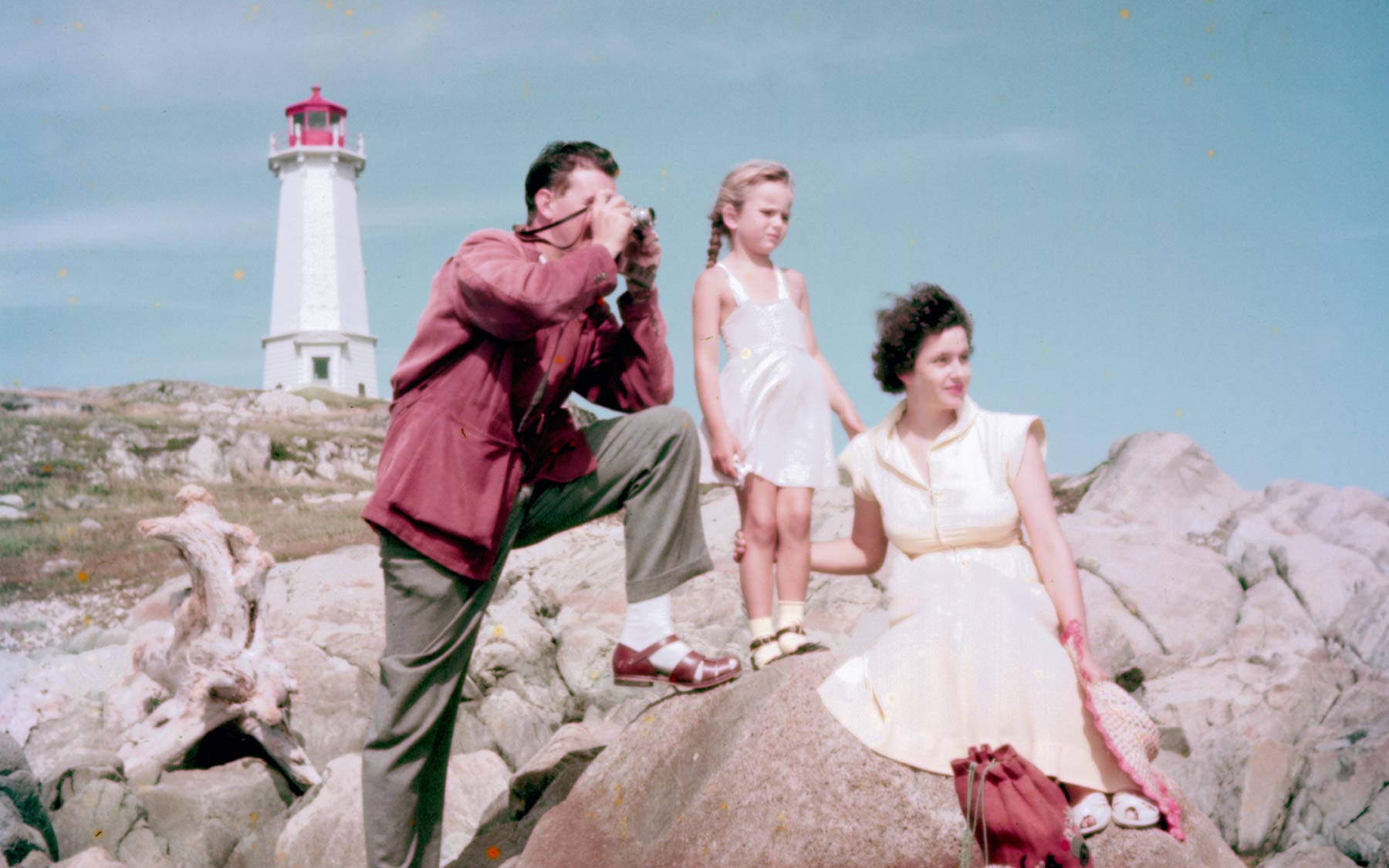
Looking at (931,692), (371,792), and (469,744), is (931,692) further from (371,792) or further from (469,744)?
(469,744)

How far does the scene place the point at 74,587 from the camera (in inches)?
432

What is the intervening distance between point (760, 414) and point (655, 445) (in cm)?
83

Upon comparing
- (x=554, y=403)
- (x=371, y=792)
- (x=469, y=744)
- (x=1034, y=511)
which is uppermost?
(x=554, y=403)

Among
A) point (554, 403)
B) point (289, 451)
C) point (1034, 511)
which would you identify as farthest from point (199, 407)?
point (1034, 511)

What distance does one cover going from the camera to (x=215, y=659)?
25.5ft

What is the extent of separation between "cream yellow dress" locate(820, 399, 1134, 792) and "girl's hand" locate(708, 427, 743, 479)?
0.60m

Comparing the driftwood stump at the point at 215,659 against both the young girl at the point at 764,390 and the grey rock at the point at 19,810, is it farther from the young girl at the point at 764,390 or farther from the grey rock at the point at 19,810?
the young girl at the point at 764,390

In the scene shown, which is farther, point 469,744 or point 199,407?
point 199,407

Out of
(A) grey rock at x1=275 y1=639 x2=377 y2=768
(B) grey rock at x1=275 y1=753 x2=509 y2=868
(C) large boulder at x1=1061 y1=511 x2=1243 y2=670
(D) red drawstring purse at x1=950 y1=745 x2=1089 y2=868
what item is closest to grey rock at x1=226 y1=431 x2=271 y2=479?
(A) grey rock at x1=275 y1=639 x2=377 y2=768

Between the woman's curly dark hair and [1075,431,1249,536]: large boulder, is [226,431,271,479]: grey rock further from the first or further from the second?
the woman's curly dark hair

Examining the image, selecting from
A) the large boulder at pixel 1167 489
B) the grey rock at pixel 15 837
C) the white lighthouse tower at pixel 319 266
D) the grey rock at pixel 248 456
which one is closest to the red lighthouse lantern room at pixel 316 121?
the white lighthouse tower at pixel 319 266

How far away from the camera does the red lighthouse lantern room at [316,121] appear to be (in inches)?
1282

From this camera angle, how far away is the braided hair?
4926 millimetres

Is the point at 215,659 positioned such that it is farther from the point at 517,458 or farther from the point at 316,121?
the point at 316,121
